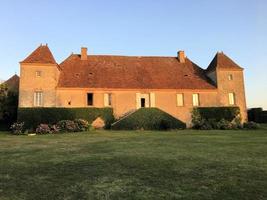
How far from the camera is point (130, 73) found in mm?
32000

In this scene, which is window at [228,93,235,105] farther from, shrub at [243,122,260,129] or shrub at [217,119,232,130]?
shrub at [217,119,232,130]

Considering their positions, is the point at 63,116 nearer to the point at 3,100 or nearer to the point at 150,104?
the point at 3,100

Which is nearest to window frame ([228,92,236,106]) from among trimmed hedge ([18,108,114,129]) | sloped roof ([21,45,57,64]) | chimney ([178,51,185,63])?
chimney ([178,51,185,63])

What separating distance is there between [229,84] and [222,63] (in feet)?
8.43

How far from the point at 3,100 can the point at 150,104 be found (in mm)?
15033

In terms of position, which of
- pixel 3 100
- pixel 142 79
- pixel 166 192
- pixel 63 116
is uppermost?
pixel 142 79

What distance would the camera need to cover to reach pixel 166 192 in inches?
240

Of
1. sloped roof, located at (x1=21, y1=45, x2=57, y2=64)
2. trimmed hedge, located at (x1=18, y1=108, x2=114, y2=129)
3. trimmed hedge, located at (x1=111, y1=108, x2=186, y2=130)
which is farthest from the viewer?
sloped roof, located at (x1=21, y1=45, x2=57, y2=64)

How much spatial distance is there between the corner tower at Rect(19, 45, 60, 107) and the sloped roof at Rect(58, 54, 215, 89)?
1.35 meters

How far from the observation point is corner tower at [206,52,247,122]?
31.7 meters

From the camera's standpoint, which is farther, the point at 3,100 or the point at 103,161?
the point at 3,100

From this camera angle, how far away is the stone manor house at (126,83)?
28.0 meters

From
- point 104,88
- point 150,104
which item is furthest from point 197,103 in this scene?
point 104,88

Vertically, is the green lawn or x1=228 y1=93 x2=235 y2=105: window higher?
x1=228 y1=93 x2=235 y2=105: window
